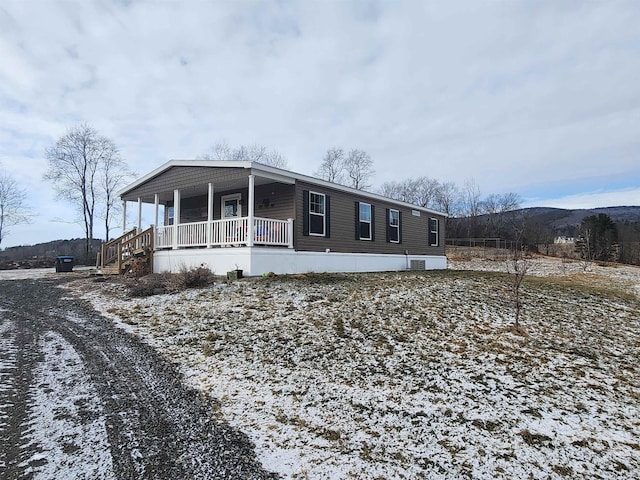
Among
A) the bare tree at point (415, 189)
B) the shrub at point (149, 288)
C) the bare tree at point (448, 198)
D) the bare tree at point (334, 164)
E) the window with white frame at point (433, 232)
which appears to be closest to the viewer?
the shrub at point (149, 288)

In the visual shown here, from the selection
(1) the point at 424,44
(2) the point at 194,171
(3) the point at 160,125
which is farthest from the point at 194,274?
(3) the point at 160,125

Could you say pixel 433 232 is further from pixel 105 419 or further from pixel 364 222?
pixel 105 419

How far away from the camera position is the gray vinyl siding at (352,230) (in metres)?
11.7

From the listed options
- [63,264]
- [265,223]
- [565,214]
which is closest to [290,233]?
[265,223]

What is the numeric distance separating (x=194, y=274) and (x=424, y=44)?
32.0ft

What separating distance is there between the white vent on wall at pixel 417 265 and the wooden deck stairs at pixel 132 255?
11051 millimetres

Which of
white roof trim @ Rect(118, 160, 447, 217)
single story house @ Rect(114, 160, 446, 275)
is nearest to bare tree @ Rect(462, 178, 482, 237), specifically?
single story house @ Rect(114, 160, 446, 275)

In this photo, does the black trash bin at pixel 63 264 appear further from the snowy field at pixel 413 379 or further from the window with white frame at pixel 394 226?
the window with white frame at pixel 394 226

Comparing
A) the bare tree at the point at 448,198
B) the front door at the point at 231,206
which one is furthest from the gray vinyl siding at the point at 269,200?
the bare tree at the point at 448,198

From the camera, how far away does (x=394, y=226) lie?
1591 centimetres

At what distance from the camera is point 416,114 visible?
54.5 ft

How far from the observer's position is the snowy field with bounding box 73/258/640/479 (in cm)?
272

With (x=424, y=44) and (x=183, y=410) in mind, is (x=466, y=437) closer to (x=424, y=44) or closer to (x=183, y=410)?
(x=183, y=410)

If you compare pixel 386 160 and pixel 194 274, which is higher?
pixel 386 160
